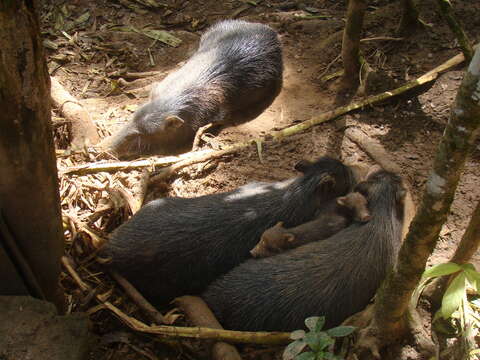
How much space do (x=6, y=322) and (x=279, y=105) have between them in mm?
3911

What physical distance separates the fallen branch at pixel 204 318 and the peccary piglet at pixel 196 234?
5.3 inches

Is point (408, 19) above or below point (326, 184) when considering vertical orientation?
above

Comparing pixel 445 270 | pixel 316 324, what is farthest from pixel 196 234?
pixel 445 270

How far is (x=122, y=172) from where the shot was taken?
4590 mm

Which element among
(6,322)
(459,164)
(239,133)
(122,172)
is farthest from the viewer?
(239,133)

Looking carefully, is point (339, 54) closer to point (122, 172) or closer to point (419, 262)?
point (122, 172)

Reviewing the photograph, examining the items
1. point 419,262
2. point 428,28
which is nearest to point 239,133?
point 428,28

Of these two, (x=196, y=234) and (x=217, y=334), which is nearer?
(x=217, y=334)

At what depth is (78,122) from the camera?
5.15 m

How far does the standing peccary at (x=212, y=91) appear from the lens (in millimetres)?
5758

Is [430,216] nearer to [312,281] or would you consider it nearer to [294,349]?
[294,349]

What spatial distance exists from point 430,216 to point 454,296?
0.70 m

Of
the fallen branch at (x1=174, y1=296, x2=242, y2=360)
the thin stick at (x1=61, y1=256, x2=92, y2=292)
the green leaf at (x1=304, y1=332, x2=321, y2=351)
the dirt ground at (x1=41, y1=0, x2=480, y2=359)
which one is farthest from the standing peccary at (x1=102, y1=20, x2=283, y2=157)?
the green leaf at (x1=304, y1=332, x2=321, y2=351)

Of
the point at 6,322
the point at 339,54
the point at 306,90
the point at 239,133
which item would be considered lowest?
the point at 6,322
